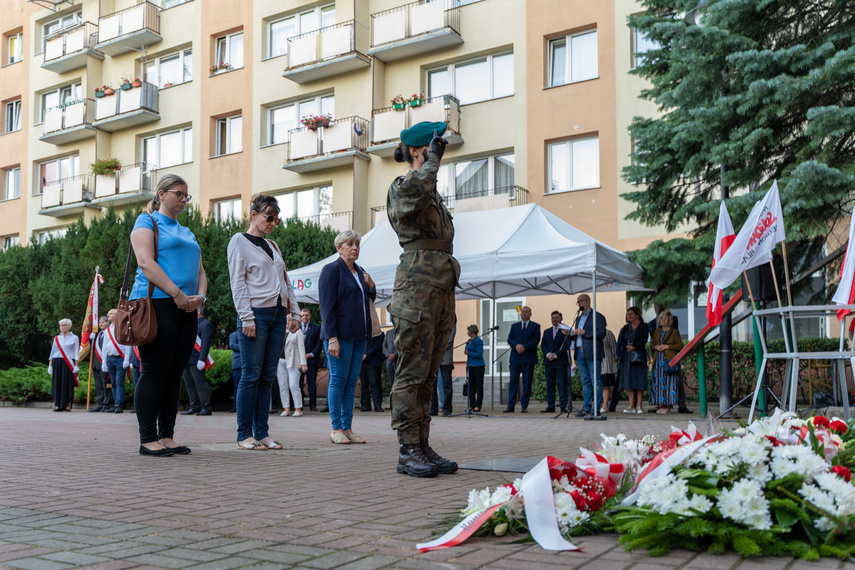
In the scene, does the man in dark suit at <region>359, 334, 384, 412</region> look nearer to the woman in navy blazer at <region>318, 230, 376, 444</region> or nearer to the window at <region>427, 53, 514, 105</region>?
the woman in navy blazer at <region>318, 230, 376, 444</region>

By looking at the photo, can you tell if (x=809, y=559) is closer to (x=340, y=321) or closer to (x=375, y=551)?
(x=375, y=551)

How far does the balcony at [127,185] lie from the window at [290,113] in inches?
214

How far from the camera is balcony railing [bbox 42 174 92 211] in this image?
104ft

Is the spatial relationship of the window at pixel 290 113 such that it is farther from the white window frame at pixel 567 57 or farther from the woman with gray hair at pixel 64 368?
the woman with gray hair at pixel 64 368

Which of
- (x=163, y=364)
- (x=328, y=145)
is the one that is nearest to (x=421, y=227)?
(x=163, y=364)

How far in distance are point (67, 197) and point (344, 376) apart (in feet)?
92.8

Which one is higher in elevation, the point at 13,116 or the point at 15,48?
the point at 15,48

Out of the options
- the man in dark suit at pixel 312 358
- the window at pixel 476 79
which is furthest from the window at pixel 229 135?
the man in dark suit at pixel 312 358

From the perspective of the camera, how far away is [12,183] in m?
35.8

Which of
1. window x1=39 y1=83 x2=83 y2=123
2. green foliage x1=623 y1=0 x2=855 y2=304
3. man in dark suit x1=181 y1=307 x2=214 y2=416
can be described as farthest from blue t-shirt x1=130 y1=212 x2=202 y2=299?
window x1=39 y1=83 x2=83 y2=123

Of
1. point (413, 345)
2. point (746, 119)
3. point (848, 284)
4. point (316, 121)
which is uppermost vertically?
point (316, 121)

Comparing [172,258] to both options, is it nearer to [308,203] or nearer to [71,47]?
[308,203]

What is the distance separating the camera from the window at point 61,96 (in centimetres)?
3347

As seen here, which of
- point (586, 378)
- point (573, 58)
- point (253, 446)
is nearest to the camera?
point (253, 446)
